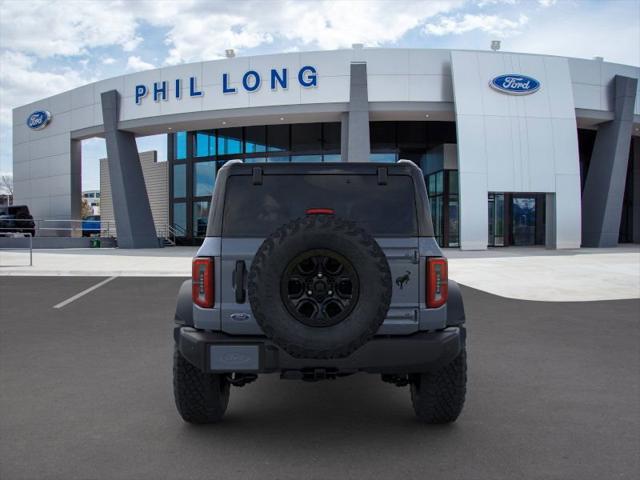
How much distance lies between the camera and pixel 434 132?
30.6 metres

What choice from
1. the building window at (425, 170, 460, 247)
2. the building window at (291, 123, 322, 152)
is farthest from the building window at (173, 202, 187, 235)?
the building window at (425, 170, 460, 247)

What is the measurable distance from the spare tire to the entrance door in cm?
3077

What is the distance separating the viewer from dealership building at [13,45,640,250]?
24.7 m

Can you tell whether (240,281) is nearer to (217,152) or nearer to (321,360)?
(321,360)

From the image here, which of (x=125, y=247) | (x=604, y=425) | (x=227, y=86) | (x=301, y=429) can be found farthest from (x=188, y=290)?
(x=125, y=247)

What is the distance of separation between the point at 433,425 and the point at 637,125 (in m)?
31.2

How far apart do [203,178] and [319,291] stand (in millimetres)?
33319

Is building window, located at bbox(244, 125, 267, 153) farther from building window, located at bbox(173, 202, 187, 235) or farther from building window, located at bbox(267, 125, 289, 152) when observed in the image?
building window, located at bbox(173, 202, 187, 235)

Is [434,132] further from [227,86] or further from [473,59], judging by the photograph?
[227,86]

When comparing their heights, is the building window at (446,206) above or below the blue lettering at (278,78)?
A: below

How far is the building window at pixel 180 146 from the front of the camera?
3591cm

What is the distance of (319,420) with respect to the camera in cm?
402

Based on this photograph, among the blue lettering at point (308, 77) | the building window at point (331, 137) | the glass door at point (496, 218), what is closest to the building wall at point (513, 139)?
the glass door at point (496, 218)

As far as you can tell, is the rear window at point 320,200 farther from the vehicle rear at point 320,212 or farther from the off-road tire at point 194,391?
the off-road tire at point 194,391
